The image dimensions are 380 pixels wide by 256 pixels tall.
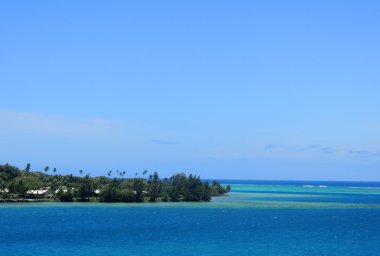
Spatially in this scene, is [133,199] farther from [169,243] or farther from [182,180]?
[169,243]

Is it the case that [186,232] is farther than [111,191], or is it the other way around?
[111,191]

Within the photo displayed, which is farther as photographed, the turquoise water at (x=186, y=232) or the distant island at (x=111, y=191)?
the distant island at (x=111, y=191)

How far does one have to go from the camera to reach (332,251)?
61219 millimetres

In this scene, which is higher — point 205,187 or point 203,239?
point 205,187

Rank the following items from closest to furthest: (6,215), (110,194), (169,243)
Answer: (169,243), (6,215), (110,194)

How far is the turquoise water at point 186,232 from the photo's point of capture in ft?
203

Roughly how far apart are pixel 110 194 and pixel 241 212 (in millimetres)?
42711

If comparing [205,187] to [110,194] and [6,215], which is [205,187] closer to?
[110,194]

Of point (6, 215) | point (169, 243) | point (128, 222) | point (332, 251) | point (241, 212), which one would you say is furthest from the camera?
point (241, 212)

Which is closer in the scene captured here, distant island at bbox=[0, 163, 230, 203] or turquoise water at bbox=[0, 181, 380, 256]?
turquoise water at bbox=[0, 181, 380, 256]

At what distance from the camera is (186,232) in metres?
77.3

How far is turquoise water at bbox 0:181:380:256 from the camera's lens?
203ft

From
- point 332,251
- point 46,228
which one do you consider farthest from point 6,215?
point 332,251

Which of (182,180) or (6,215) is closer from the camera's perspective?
(6,215)
